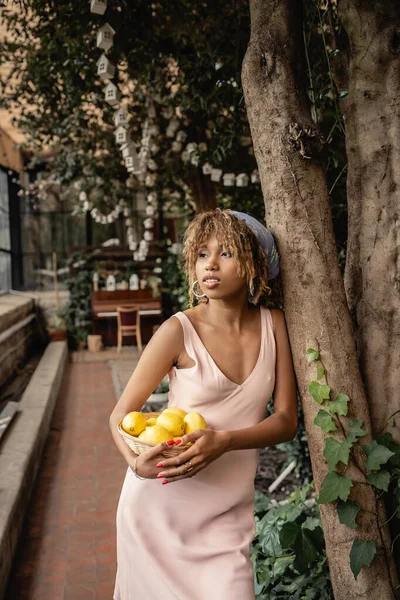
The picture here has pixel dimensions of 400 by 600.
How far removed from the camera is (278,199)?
6.22ft

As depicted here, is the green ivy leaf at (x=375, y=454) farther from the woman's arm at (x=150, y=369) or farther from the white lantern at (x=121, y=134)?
the white lantern at (x=121, y=134)

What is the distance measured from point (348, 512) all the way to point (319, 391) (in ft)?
1.23

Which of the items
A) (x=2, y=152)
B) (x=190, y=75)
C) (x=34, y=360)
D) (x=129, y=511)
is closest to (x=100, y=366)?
(x=34, y=360)

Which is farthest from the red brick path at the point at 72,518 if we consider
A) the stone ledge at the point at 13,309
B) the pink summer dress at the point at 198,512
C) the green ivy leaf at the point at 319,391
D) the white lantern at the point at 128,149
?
the white lantern at the point at 128,149

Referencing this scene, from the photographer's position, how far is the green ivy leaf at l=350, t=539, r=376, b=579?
1780 mm

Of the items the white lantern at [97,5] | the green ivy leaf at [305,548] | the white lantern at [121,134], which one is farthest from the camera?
the white lantern at [121,134]

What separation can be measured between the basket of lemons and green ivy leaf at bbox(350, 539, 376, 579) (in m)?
0.62

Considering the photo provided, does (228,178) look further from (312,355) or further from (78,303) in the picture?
(78,303)

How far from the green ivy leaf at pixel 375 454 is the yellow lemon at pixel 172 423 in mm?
600

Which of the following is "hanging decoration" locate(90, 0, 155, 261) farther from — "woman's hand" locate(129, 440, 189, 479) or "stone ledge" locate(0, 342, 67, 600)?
"stone ledge" locate(0, 342, 67, 600)

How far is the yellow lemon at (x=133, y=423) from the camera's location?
1.68m

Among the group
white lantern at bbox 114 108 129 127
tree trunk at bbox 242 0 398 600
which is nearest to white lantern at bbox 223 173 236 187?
white lantern at bbox 114 108 129 127

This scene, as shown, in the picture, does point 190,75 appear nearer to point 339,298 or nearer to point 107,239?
point 339,298

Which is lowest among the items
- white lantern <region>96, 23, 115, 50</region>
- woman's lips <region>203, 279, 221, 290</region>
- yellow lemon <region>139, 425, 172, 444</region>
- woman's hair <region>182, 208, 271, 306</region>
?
yellow lemon <region>139, 425, 172, 444</region>
